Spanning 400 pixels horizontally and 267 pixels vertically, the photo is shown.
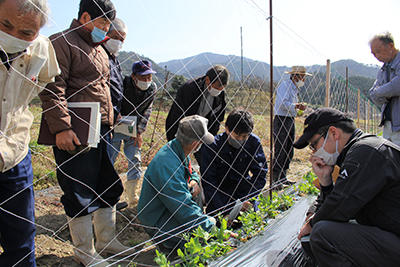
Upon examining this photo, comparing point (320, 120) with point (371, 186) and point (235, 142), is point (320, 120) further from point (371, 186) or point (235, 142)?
point (235, 142)

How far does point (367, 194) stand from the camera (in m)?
1.21

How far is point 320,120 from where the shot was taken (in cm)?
143

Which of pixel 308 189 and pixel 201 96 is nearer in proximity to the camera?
pixel 201 96

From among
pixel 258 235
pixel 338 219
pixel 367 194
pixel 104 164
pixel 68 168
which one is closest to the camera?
pixel 367 194

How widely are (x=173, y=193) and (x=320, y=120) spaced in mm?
861

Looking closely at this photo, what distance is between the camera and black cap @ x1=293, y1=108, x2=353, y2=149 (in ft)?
4.67

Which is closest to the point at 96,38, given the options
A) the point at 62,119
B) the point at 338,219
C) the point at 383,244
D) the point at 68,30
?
the point at 68,30

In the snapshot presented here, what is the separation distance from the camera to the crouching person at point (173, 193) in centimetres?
163

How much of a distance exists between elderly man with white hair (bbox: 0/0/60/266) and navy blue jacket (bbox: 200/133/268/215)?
3.95 ft

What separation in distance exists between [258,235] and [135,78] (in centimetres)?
156

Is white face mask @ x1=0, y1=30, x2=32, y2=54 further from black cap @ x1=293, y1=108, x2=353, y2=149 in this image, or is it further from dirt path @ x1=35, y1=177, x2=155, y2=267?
black cap @ x1=293, y1=108, x2=353, y2=149

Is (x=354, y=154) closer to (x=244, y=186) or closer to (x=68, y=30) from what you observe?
(x=244, y=186)

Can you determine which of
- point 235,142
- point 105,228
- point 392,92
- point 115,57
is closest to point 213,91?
point 235,142

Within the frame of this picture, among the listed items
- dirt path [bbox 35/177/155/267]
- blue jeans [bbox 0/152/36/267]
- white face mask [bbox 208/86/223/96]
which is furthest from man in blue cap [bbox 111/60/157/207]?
blue jeans [bbox 0/152/36/267]
